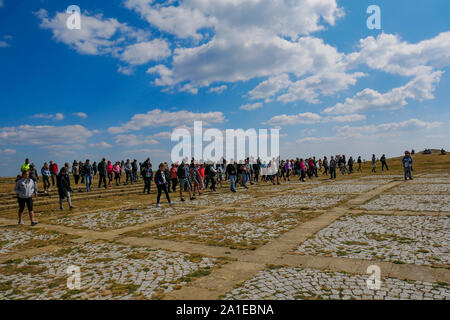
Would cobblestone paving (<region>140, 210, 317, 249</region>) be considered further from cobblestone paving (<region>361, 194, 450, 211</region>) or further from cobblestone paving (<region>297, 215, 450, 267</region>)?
cobblestone paving (<region>361, 194, 450, 211</region>)

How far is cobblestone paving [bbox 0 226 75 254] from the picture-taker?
6.64 meters

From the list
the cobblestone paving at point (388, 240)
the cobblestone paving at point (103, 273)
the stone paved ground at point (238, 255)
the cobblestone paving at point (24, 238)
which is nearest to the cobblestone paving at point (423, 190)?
the stone paved ground at point (238, 255)

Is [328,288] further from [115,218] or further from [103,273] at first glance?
[115,218]

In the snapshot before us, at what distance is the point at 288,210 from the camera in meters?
9.97

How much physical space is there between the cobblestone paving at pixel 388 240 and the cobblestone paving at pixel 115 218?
564 centimetres

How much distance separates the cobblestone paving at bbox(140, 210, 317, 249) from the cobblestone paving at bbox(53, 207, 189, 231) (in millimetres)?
1394

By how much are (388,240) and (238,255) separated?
126 inches

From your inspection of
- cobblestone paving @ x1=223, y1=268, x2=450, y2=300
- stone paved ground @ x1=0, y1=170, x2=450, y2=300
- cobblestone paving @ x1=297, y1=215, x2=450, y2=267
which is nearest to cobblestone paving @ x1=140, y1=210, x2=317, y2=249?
stone paved ground @ x1=0, y1=170, x2=450, y2=300

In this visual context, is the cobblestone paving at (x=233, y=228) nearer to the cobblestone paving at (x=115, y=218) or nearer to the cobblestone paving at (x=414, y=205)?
the cobblestone paving at (x=115, y=218)

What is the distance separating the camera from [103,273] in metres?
4.61

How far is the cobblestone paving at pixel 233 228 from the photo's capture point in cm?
638

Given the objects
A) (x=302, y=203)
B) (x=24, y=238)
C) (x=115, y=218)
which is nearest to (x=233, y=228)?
(x=115, y=218)

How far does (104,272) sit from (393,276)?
450 centimetres
